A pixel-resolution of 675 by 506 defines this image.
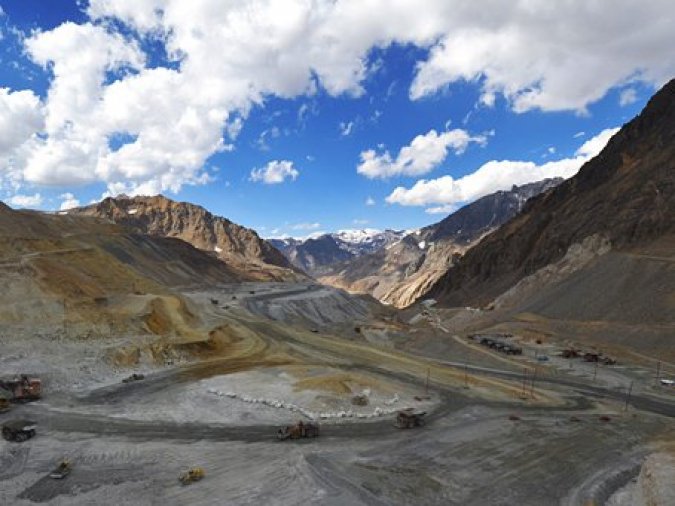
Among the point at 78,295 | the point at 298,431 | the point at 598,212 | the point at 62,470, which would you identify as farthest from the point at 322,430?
the point at 598,212

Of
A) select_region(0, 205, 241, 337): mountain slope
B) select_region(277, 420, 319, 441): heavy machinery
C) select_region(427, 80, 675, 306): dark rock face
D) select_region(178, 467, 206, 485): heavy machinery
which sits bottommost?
select_region(178, 467, 206, 485): heavy machinery

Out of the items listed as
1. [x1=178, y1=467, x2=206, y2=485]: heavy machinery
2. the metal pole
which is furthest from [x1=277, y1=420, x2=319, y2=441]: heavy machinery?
the metal pole

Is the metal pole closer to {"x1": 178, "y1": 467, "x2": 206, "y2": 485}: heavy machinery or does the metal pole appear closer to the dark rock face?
the dark rock face

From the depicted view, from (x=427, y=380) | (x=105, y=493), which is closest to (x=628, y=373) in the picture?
(x=427, y=380)

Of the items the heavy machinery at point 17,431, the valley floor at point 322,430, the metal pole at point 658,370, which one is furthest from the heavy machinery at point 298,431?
the metal pole at point 658,370

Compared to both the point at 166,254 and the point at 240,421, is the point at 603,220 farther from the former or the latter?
the point at 166,254

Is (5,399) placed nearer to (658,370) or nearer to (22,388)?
(22,388)
